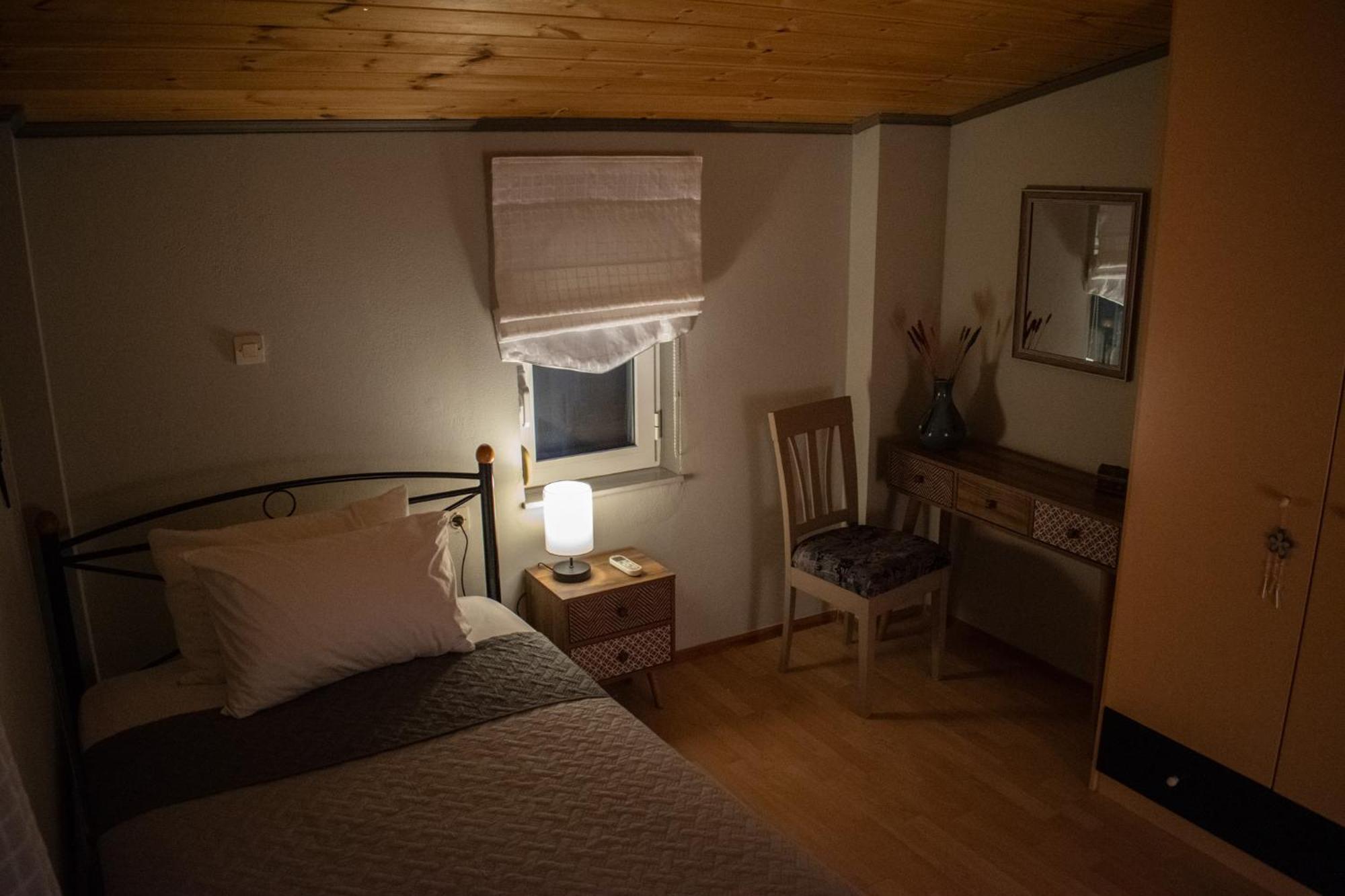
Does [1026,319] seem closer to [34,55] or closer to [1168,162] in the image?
[1168,162]

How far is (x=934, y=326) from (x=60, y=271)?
9.51 ft

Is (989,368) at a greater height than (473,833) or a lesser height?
greater

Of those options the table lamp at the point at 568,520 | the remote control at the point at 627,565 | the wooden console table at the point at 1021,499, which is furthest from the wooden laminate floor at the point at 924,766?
the table lamp at the point at 568,520

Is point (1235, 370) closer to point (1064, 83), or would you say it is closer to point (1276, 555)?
point (1276, 555)

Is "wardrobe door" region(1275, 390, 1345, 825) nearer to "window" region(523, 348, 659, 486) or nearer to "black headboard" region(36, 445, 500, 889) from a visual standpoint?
"window" region(523, 348, 659, 486)

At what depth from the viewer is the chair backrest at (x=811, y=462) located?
3.65 meters

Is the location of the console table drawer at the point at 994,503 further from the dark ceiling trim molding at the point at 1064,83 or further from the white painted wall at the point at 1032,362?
the dark ceiling trim molding at the point at 1064,83

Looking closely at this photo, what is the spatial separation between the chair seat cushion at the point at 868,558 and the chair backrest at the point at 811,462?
0.07 m

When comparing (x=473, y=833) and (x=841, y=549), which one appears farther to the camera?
(x=841, y=549)

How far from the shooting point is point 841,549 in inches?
141

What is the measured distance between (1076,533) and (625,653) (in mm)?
1458

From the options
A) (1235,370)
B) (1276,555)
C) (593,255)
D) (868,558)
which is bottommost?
(868,558)

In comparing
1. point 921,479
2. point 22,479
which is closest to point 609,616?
point 921,479

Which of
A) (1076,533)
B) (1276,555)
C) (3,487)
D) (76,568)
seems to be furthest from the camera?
(1076,533)
